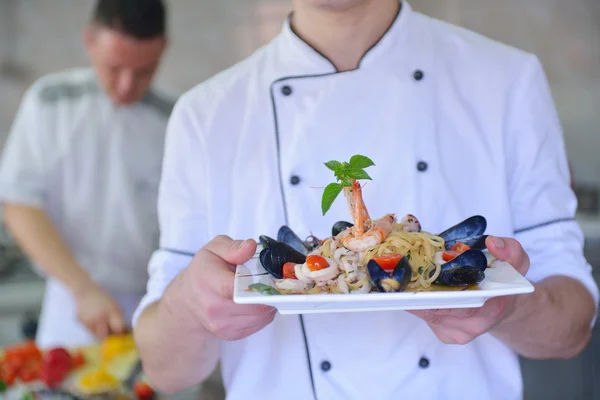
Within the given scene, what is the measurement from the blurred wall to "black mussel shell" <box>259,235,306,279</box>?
148 inches

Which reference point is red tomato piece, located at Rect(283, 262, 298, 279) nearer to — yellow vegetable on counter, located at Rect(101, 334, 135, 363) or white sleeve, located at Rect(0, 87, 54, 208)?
yellow vegetable on counter, located at Rect(101, 334, 135, 363)

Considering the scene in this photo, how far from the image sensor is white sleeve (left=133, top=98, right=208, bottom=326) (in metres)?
1.67

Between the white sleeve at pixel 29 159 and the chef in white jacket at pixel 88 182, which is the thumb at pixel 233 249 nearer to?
the chef in white jacket at pixel 88 182

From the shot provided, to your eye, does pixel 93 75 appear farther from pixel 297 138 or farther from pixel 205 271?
pixel 205 271

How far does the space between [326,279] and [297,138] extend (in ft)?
1.73

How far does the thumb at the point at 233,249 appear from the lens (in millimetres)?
1213

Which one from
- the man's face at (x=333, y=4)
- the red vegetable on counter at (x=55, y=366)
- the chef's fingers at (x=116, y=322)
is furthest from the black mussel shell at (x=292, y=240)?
the chef's fingers at (x=116, y=322)

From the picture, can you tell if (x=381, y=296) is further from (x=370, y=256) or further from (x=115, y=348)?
(x=115, y=348)

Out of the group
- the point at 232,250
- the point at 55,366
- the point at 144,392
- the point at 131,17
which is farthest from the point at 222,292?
the point at 131,17

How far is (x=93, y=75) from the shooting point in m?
3.69

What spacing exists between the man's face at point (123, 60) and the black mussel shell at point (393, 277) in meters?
2.31

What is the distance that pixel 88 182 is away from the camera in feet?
11.7

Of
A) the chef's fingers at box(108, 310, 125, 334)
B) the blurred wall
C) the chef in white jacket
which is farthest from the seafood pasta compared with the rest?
the blurred wall

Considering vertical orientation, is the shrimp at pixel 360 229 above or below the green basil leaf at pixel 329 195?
below
